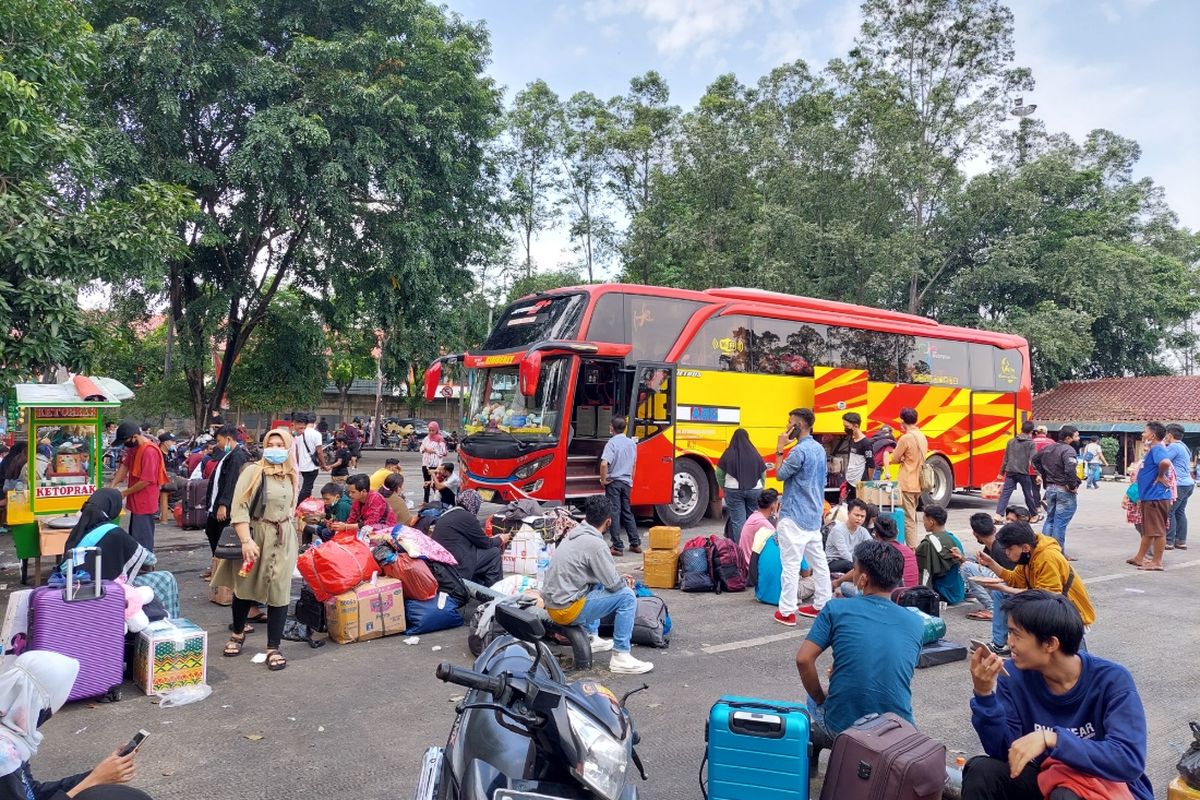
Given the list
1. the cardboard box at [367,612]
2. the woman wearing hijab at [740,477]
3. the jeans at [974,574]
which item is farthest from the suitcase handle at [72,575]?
the jeans at [974,574]

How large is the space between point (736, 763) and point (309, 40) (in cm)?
1884

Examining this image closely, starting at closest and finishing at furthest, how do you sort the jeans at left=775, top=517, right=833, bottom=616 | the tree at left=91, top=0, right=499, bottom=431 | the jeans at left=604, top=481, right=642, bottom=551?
the jeans at left=775, top=517, right=833, bottom=616 < the jeans at left=604, top=481, right=642, bottom=551 < the tree at left=91, top=0, right=499, bottom=431

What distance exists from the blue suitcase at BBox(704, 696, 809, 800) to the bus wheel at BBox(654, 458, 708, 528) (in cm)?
855

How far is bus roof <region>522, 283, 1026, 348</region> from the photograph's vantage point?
12094mm

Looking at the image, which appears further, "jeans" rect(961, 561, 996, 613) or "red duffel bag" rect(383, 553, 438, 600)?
"jeans" rect(961, 561, 996, 613)

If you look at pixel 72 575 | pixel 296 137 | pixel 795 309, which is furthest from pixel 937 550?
pixel 296 137

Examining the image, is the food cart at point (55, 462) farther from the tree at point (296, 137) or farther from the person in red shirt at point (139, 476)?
the tree at point (296, 137)

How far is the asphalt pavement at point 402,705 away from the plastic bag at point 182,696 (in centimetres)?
7

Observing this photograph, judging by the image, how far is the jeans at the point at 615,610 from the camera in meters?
5.68

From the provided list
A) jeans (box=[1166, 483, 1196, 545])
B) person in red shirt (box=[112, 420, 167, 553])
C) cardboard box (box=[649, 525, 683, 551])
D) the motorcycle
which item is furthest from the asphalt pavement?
jeans (box=[1166, 483, 1196, 545])

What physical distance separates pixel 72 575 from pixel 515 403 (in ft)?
23.0

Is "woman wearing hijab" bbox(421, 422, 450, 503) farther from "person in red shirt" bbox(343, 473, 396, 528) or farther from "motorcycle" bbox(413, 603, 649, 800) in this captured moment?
"motorcycle" bbox(413, 603, 649, 800)

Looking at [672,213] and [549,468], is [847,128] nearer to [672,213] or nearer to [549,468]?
[672,213]

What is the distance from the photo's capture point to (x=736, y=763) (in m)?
3.36
